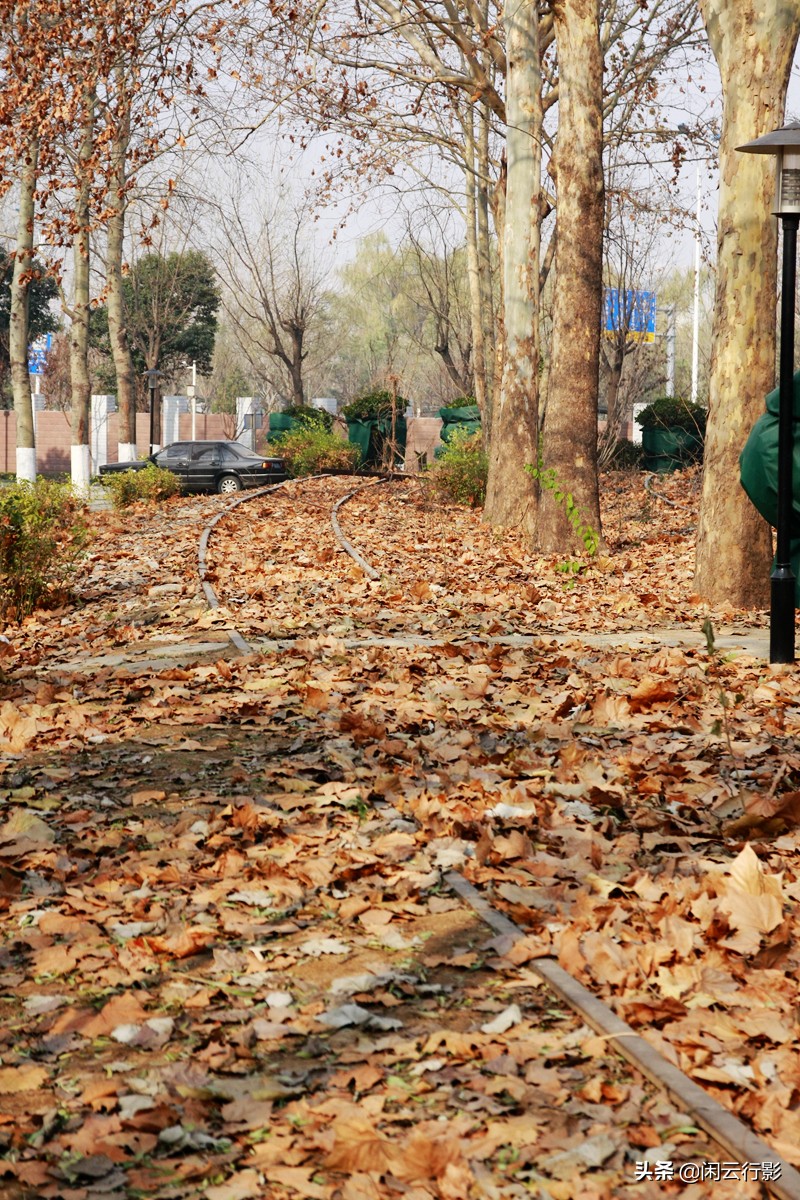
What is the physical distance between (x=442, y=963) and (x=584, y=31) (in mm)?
13635

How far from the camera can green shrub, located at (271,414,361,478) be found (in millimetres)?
36625

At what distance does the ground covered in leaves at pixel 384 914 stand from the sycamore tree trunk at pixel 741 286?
7.03 ft

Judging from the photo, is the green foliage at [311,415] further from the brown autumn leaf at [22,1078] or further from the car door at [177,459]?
the brown autumn leaf at [22,1078]

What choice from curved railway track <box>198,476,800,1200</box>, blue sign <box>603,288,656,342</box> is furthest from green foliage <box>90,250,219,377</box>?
curved railway track <box>198,476,800,1200</box>

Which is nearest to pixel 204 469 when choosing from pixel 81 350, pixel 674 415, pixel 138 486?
pixel 81 350

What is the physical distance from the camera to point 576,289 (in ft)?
51.5

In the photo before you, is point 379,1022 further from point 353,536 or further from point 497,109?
point 497,109

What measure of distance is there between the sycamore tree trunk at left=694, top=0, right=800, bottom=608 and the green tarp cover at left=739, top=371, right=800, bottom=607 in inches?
83.9

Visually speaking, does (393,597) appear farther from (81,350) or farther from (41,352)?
(41,352)

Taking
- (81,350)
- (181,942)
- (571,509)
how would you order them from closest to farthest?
(181,942) < (571,509) < (81,350)

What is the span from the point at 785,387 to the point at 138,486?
65.1 ft

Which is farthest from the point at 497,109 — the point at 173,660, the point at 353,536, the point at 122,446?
the point at 122,446

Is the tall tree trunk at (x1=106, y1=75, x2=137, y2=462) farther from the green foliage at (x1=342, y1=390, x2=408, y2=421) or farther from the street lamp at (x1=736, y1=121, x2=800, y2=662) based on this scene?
the street lamp at (x1=736, y1=121, x2=800, y2=662)

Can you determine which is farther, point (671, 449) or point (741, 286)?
point (671, 449)
